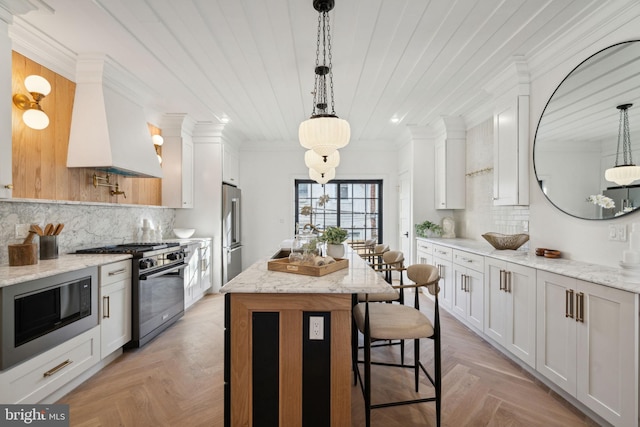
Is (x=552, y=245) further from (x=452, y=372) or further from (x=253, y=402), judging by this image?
(x=253, y=402)

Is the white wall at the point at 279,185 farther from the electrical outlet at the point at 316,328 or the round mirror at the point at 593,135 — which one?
the electrical outlet at the point at 316,328

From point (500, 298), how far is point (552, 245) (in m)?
0.67

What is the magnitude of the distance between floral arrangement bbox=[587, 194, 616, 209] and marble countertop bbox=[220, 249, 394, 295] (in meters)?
1.79

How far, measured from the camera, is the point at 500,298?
2.84 meters

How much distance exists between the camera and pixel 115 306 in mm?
2684

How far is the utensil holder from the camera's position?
2459mm

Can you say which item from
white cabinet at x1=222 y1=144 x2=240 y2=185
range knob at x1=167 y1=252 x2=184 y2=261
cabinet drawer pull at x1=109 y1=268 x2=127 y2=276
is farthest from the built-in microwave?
white cabinet at x1=222 y1=144 x2=240 y2=185

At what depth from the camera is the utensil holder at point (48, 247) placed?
2.46 metres

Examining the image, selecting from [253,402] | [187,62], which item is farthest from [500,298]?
[187,62]

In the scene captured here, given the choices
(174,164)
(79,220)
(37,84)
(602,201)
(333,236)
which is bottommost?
(333,236)

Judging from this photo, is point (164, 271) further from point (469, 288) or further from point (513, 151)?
point (513, 151)

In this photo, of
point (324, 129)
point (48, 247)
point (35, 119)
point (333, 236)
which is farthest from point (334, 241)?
point (35, 119)

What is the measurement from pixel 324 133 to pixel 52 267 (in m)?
2.20

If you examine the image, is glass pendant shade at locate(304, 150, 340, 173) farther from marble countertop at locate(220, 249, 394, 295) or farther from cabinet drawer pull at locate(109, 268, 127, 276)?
cabinet drawer pull at locate(109, 268, 127, 276)
